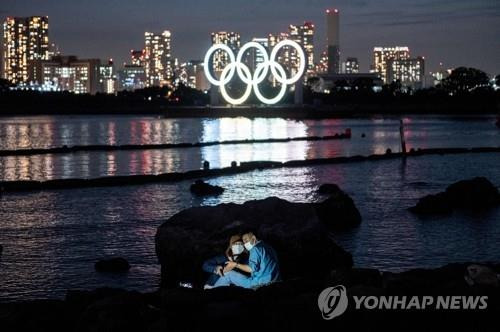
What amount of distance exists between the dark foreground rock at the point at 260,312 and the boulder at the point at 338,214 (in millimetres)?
8848

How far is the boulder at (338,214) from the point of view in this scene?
709 inches

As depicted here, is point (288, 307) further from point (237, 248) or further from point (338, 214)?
point (338, 214)

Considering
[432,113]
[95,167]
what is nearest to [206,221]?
[95,167]

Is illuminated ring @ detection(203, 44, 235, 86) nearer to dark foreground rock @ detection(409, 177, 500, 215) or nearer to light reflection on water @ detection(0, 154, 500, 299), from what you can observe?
light reflection on water @ detection(0, 154, 500, 299)

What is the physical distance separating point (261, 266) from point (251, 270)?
128 millimetres

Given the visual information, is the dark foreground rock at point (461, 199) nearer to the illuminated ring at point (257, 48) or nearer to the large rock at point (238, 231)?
the large rock at point (238, 231)

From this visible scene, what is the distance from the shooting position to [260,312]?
823 centimetres

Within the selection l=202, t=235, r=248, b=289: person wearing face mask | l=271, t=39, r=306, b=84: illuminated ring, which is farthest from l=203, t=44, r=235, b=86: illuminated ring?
l=202, t=235, r=248, b=289: person wearing face mask

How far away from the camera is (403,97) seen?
188m

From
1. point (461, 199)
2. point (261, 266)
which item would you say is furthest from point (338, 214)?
point (261, 266)

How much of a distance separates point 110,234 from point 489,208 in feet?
29.5

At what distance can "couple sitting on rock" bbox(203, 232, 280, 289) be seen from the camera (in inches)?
372

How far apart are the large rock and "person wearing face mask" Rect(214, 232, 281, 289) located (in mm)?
1977

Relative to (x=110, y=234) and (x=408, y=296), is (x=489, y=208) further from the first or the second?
(x=408, y=296)
